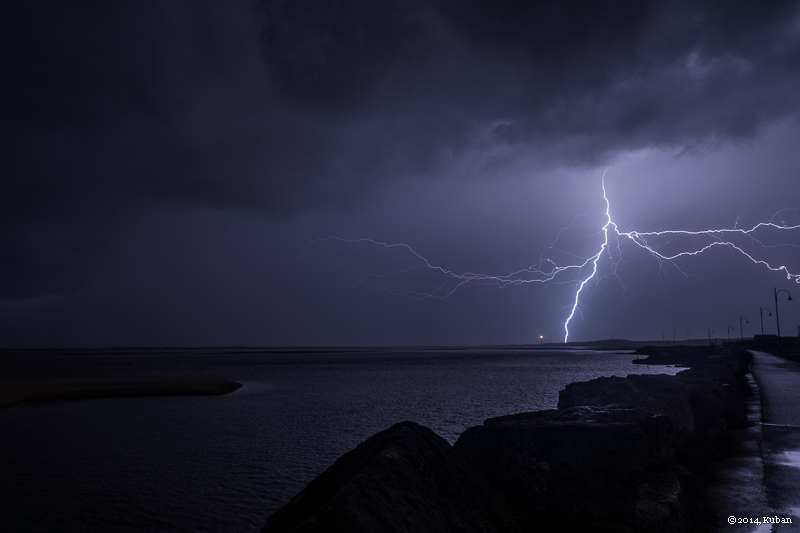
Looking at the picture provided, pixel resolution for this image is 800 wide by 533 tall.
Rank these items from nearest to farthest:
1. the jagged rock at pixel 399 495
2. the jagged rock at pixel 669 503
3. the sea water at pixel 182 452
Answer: the jagged rock at pixel 399 495 → the jagged rock at pixel 669 503 → the sea water at pixel 182 452

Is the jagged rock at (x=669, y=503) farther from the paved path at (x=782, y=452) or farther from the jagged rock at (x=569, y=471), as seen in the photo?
the paved path at (x=782, y=452)

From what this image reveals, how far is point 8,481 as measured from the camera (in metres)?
10.2

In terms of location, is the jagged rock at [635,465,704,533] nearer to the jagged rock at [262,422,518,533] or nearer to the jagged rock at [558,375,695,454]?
the jagged rock at [558,375,695,454]

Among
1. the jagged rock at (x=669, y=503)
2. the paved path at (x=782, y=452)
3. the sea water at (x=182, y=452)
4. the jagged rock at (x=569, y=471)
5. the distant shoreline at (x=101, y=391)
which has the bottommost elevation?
the distant shoreline at (x=101, y=391)

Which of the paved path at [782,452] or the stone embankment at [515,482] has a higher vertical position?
the stone embankment at [515,482]

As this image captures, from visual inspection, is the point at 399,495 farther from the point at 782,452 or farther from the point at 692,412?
the point at 782,452

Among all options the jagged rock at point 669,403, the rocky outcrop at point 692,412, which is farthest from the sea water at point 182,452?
the rocky outcrop at point 692,412

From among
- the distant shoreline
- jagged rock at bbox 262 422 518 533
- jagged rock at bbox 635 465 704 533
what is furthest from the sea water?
jagged rock at bbox 635 465 704 533

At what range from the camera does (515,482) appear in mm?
4992

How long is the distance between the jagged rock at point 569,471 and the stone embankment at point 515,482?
0.03 ft

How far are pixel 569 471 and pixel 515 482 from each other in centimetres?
60

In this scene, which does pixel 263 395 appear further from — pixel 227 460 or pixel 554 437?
pixel 554 437

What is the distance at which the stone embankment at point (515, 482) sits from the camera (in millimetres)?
3297

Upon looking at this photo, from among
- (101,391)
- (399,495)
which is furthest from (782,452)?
(101,391)
